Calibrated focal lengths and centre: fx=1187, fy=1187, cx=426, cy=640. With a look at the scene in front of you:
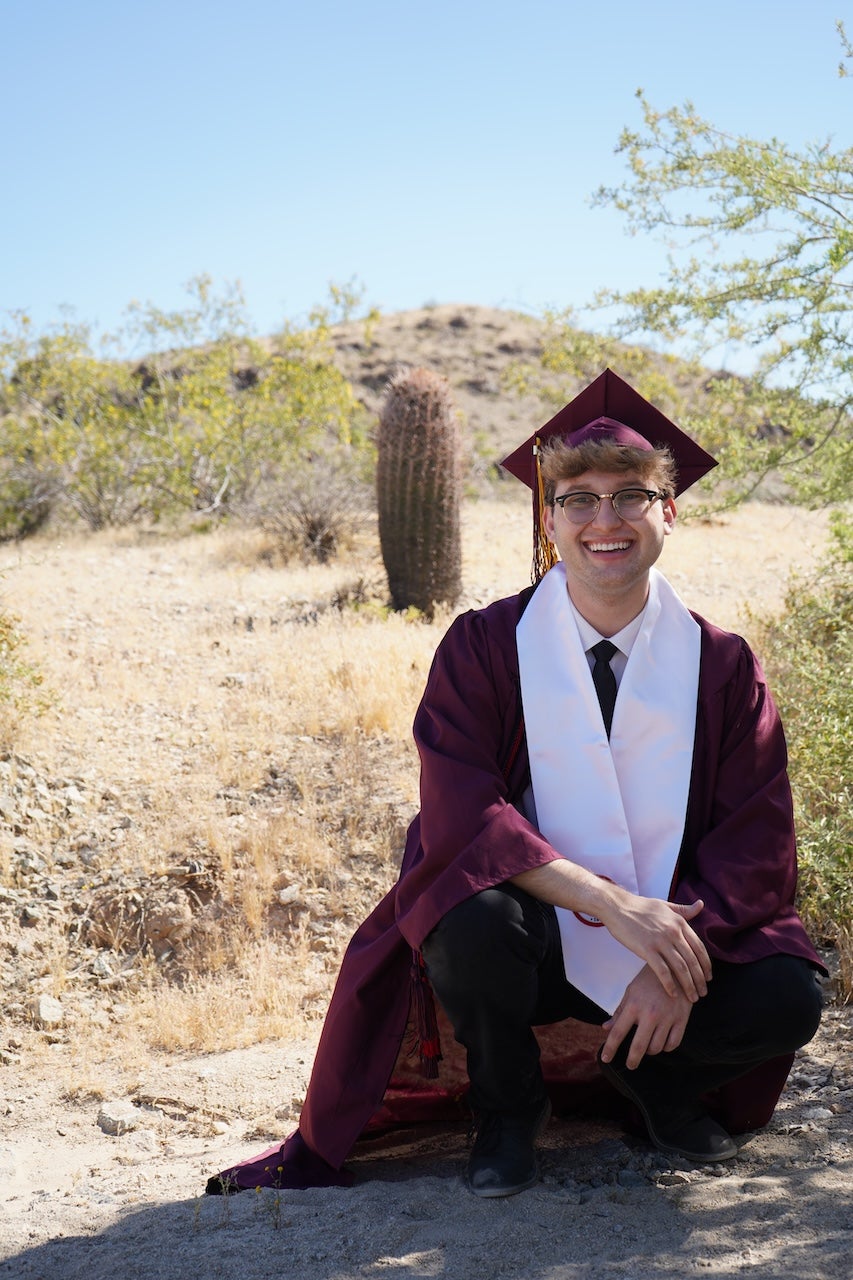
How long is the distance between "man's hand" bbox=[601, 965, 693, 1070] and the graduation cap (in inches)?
49.3

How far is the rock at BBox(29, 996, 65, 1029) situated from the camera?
4598 mm

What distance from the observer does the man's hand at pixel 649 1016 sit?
2514 millimetres

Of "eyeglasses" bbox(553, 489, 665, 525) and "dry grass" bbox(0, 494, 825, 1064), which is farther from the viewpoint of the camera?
"dry grass" bbox(0, 494, 825, 1064)

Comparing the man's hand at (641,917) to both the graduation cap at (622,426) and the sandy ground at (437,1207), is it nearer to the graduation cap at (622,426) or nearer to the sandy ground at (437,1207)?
the sandy ground at (437,1207)

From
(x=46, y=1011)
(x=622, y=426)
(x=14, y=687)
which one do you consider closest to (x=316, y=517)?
(x=14, y=687)

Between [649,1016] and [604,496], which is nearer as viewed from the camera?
[649,1016]

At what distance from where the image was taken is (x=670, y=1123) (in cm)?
278

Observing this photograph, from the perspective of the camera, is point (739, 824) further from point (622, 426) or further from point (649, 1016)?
point (622, 426)

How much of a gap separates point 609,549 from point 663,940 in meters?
0.94

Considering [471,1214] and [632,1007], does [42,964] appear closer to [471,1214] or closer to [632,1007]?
[471,1214]

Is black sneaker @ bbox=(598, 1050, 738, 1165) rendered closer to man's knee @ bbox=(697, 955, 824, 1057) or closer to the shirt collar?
man's knee @ bbox=(697, 955, 824, 1057)

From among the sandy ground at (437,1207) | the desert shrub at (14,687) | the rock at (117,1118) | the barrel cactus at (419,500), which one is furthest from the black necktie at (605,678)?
the barrel cactus at (419,500)

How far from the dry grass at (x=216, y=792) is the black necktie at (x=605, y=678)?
2.18 m

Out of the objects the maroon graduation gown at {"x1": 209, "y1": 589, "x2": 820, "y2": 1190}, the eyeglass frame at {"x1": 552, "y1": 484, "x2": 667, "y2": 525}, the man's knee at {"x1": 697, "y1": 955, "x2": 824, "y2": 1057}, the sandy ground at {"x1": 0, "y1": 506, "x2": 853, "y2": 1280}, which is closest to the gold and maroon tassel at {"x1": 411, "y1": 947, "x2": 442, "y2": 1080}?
the maroon graduation gown at {"x1": 209, "y1": 589, "x2": 820, "y2": 1190}
